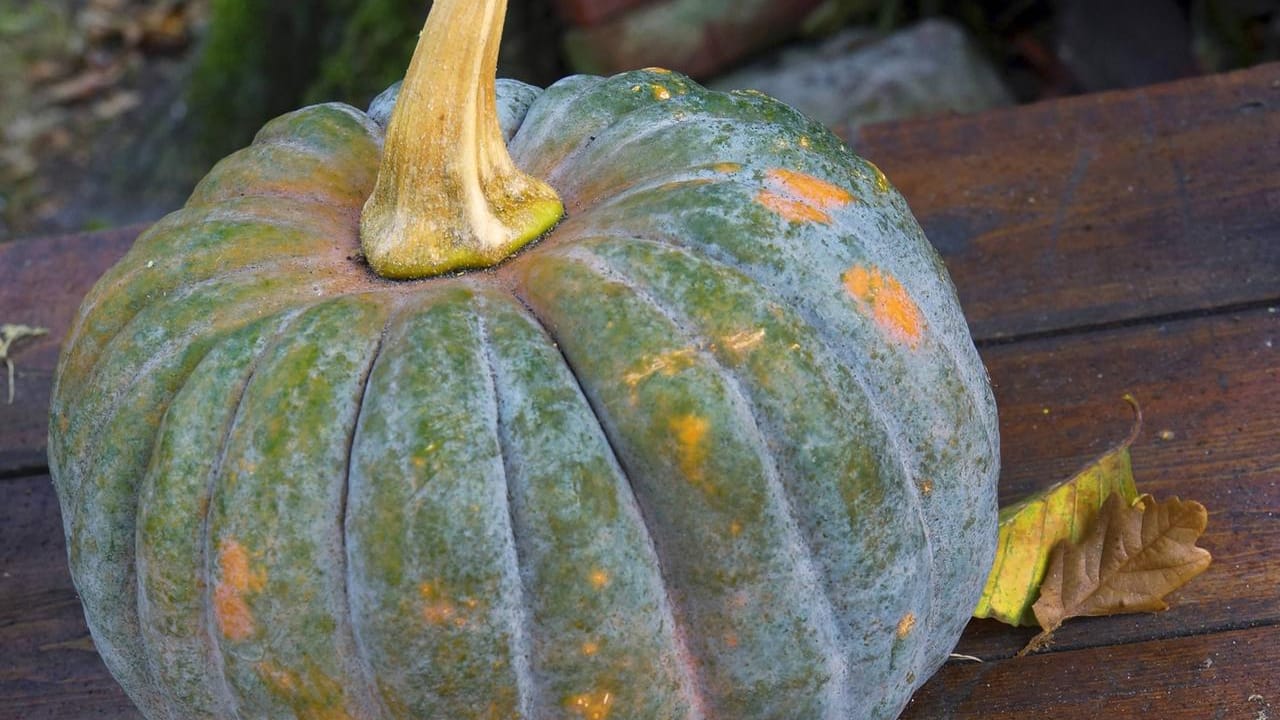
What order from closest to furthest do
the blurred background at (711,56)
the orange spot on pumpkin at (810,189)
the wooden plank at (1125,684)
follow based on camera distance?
the orange spot on pumpkin at (810,189)
the wooden plank at (1125,684)
the blurred background at (711,56)

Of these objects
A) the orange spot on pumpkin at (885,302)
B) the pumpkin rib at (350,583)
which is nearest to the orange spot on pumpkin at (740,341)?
the orange spot on pumpkin at (885,302)

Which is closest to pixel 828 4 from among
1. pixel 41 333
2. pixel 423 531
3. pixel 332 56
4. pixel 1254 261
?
pixel 332 56

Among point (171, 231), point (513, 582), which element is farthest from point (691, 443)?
point (171, 231)

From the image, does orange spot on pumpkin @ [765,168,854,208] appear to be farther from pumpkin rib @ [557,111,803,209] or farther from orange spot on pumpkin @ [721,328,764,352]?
orange spot on pumpkin @ [721,328,764,352]

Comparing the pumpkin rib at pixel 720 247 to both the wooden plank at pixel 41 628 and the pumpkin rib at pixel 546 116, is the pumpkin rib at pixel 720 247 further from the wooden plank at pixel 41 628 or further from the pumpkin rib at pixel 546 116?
the wooden plank at pixel 41 628

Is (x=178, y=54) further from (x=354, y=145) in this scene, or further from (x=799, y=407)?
(x=799, y=407)

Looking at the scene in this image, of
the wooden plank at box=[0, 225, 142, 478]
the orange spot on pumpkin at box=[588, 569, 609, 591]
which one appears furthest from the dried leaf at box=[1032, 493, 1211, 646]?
the wooden plank at box=[0, 225, 142, 478]

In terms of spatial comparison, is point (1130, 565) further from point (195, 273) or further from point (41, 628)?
point (41, 628)
